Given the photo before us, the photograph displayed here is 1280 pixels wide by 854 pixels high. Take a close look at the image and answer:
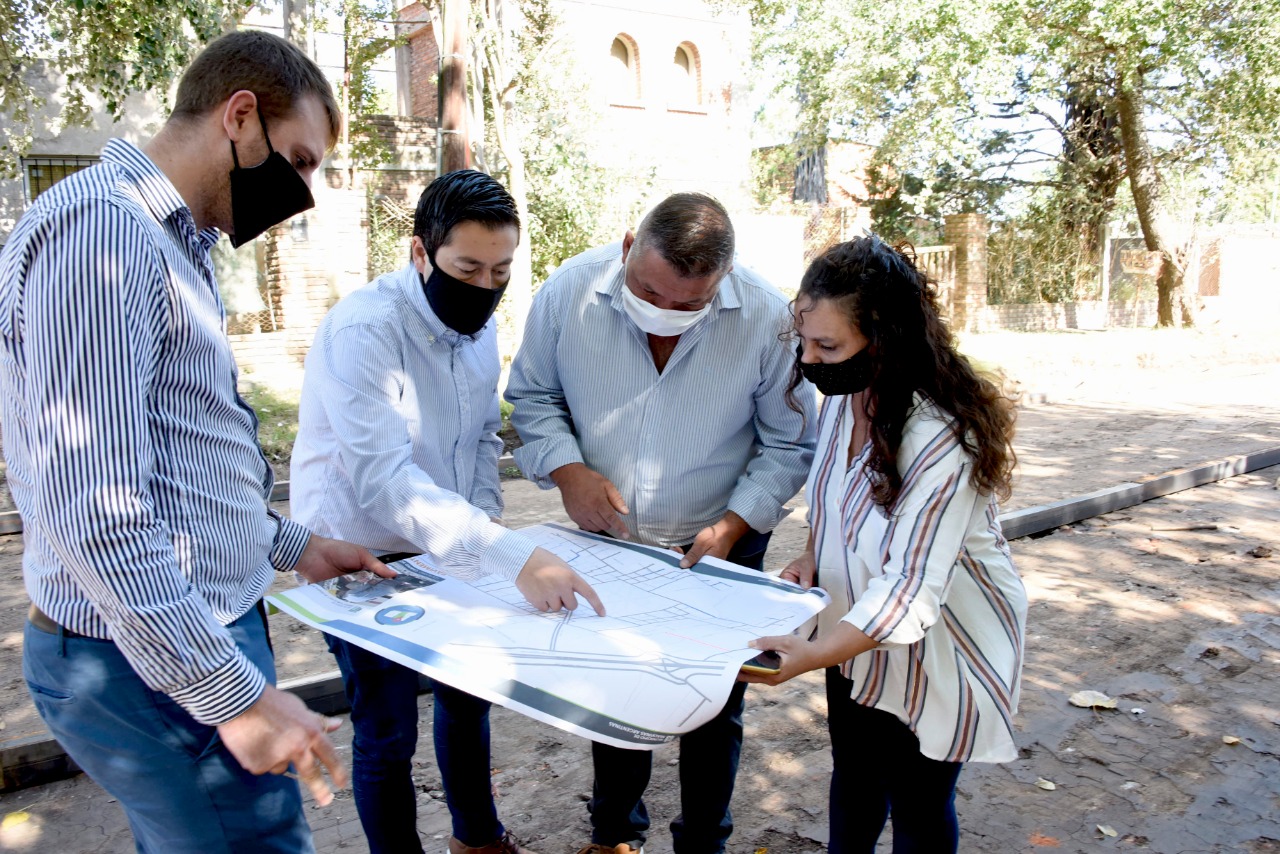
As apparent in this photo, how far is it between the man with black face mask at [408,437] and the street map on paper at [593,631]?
0.40 ft

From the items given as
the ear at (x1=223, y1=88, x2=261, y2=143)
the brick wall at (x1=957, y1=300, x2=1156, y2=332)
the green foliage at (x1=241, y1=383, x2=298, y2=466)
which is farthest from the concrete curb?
the brick wall at (x1=957, y1=300, x2=1156, y2=332)

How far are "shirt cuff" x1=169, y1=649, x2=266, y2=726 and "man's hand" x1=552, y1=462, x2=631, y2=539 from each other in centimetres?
140

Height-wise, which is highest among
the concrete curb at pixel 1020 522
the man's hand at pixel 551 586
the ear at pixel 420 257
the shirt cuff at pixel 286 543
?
the ear at pixel 420 257

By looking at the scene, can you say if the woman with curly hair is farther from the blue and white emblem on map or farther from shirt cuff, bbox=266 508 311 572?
shirt cuff, bbox=266 508 311 572

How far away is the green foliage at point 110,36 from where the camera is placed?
903 cm

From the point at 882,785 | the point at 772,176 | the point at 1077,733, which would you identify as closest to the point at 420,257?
the point at 882,785

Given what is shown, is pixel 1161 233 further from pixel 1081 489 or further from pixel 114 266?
pixel 114 266

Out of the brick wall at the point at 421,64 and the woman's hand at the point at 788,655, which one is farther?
the brick wall at the point at 421,64

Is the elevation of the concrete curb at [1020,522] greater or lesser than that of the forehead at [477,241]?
lesser

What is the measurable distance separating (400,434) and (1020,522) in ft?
17.0

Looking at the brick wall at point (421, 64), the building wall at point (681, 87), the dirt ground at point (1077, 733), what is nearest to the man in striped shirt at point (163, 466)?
the dirt ground at point (1077, 733)

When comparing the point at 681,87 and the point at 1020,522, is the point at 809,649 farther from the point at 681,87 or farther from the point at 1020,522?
the point at 681,87

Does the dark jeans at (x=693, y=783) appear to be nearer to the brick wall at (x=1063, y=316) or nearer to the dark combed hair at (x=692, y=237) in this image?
the dark combed hair at (x=692, y=237)

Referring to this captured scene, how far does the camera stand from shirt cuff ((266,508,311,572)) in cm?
216
